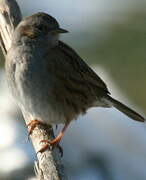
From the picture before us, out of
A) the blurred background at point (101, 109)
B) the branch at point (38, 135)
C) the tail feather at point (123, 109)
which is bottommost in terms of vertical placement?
the blurred background at point (101, 109)

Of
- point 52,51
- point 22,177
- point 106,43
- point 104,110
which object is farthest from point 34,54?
point 106,43

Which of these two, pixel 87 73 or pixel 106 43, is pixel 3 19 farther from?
pixel 106 43

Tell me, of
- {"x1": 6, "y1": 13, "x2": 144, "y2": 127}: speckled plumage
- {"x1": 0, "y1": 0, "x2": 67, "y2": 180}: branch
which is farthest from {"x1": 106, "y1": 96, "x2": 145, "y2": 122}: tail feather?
{"x1": 0, "y1": 0, "x2": 67, "y2": 180}: branch

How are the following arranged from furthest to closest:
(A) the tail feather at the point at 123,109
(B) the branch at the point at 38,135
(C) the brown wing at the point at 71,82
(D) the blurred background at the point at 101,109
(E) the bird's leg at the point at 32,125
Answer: (D) the blurred background at the point at 101,109, (A) the tail feather at the point at 123,109, (C) the brown wing at the point at 71,82, (E) the bird's leg at the point at 32,125, (B) the branch at the point at 38,135

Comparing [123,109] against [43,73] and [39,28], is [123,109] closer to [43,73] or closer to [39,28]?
[43,73]

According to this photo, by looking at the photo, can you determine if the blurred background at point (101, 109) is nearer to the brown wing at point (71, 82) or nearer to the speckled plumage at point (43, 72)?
the brown wing at point (71, 82)

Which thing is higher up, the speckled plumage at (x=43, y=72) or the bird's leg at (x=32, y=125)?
the speckled plumage at (x=43, y=72)

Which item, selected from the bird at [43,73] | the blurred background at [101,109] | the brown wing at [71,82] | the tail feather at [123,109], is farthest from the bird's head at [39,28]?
the blurred background at [101,109]
